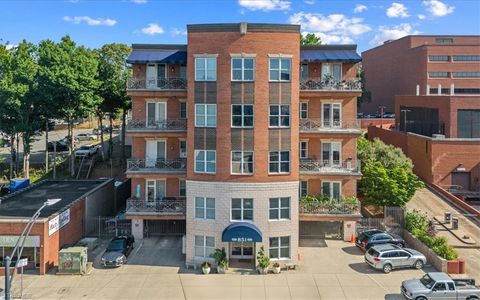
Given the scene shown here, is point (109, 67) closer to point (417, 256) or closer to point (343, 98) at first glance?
point (343, 98)

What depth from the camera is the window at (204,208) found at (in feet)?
104

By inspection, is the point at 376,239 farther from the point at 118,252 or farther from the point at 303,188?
the point at 118,252

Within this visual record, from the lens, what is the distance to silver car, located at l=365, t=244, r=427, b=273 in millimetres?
30594

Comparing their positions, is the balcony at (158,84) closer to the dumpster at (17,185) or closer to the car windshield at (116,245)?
the car windshield at (116,245)

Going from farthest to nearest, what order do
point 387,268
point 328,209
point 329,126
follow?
point 329,126 → point 328,209 → point 387,268

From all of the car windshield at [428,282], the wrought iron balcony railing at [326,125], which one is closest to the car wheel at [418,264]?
the car windshield at [428,282]

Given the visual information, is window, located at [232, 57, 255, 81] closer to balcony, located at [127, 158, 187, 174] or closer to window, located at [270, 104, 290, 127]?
window, located at [270, 104, 290, 127]

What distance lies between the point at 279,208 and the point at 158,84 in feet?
47.6

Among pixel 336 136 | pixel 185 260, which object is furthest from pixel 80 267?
pixel 336 136

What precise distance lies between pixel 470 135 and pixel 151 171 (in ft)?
137

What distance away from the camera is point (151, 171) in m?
37.1

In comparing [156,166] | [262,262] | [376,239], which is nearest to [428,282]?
[376,239]

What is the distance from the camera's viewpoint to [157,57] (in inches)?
1469

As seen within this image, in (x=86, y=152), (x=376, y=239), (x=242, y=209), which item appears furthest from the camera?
(x=86, y=152)
